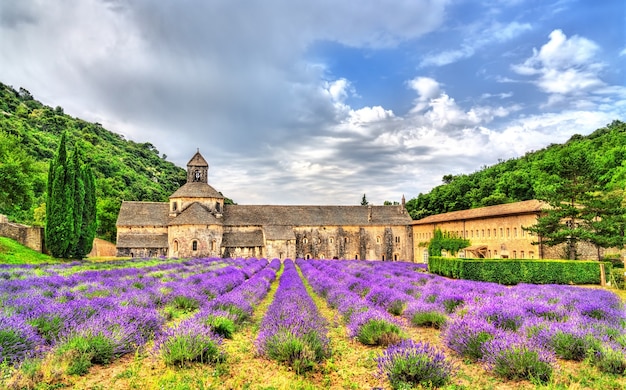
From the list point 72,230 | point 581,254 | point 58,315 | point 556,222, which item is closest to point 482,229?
point 581,254

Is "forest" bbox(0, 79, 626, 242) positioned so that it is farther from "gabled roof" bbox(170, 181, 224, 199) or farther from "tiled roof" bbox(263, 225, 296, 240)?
"tiled roof" bbox(263, 225, 296, 240)

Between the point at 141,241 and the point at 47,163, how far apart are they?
38719 mm

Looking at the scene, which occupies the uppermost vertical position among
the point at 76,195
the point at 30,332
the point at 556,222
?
the point at 76,195

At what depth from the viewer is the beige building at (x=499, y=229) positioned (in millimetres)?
30734

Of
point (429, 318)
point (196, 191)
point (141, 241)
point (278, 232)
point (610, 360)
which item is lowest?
point (429, 318)

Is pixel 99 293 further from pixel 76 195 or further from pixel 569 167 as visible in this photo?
pixel 569 167

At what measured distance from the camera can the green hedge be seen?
21.1m

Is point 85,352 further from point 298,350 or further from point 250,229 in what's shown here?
point 250,229

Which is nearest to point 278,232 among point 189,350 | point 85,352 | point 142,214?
point 142,214

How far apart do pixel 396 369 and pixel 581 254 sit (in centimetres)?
3076

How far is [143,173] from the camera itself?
117938 millimetres

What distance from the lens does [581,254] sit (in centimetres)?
2939

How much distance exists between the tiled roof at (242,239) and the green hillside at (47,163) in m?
19.0

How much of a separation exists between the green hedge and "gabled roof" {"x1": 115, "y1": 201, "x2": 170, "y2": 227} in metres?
35.5
